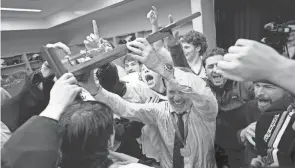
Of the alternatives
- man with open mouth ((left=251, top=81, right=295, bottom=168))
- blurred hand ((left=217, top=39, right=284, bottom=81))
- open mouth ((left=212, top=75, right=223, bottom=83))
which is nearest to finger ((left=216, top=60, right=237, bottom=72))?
blurred hand ((left=217, top=39, right=284, bottom=81))

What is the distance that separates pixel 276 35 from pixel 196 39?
0.81 feet

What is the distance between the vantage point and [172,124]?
2.74ft

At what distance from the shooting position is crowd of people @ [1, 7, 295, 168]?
1.55ft

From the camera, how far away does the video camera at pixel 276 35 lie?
0.64 metres

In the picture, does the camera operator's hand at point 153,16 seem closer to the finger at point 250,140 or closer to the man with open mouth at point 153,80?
the man with open mouth at point 153,80

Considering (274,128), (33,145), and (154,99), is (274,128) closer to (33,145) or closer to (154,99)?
(154,99)

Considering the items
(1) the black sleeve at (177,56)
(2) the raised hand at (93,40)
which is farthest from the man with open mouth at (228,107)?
(2) the raised hand at (93,40)

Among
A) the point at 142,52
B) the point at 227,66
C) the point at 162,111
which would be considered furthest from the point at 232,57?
the point at 162,111

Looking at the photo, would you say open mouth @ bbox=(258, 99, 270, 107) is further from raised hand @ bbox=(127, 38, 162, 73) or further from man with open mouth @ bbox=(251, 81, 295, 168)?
raised hand @ bbox=(127, 38, 162, 73)

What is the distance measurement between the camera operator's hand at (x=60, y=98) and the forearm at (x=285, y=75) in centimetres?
35

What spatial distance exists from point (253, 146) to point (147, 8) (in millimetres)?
530

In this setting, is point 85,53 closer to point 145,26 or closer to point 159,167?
point 145,26

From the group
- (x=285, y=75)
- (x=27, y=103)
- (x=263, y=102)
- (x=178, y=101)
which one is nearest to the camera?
(x=285, y=75)

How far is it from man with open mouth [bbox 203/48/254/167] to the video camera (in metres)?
0.15
